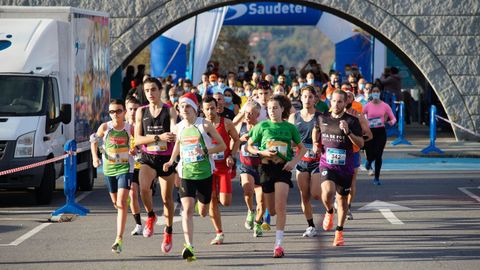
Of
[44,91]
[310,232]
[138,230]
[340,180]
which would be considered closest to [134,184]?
[138,230]

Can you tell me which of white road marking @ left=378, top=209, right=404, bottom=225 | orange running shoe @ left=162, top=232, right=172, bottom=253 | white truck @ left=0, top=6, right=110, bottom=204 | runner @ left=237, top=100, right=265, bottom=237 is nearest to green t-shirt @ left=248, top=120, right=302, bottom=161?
runner @ left=237, top=100, right=265, bottom=237

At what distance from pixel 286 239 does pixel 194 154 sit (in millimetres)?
2144

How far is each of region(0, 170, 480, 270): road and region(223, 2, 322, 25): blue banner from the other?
74.3 ft

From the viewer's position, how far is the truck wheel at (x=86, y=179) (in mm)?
19281

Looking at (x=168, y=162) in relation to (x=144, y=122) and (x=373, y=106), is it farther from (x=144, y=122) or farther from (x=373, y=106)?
(x=373, y=106)

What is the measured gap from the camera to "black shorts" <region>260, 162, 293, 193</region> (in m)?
12.3

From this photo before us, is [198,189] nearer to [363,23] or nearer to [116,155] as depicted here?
[116,155]

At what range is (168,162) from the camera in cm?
1224

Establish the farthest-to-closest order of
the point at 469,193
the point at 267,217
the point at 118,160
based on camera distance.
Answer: the point at 469,193, the point at 267,217, the point at 118,160

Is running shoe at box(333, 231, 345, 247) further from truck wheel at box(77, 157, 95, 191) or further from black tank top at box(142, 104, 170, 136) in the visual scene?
truck wheel at box(77, 157, 95, 191)

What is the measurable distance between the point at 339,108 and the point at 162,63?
25.0 metres

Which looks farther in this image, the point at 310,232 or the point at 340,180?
the point at 310,232

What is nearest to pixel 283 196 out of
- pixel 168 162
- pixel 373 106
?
pixel 168 162

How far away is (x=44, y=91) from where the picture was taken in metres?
17.6
